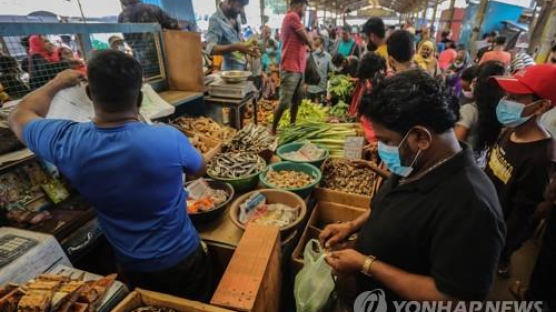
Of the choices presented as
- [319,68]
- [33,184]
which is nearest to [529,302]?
[33,184]

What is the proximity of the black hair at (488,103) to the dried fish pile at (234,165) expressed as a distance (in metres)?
2.10

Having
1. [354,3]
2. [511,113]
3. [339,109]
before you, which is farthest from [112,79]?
[354,3]

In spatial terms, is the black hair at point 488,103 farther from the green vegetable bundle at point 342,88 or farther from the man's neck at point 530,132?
the green vegetable bundle at point 342,88

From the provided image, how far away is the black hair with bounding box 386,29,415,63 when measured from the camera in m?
3.12

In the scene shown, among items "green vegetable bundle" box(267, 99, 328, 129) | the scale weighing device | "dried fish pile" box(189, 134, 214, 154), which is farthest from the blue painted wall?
"dried fish pile" box(189, 134, 214, 154)

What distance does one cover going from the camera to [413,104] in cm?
104

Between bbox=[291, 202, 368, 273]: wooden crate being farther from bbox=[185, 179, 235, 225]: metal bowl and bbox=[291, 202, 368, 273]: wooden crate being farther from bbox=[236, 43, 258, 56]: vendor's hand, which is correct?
bbox=[236, 43, 258, 56]: vendor's hand

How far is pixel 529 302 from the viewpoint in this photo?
238cm

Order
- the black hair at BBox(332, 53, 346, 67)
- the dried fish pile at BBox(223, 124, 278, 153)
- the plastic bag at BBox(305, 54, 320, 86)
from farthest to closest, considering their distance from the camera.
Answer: the black hair at BBox(332, 53, 346, 67), the plastic bag at BBox(305, 54, 320, 86), the dried fish pile at BBox(223, 124, 278, 153)

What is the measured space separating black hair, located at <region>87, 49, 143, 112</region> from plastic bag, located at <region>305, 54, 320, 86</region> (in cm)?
608

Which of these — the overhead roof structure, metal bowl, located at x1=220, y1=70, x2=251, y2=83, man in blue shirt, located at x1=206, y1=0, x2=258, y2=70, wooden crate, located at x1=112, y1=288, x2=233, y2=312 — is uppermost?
the overhead roof structure

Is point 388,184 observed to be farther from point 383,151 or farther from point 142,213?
point 142,213

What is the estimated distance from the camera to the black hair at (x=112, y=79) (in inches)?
47.5

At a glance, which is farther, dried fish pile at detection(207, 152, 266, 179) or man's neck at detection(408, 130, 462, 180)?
dried fish pile at detection(207, 152, 266, 179)
